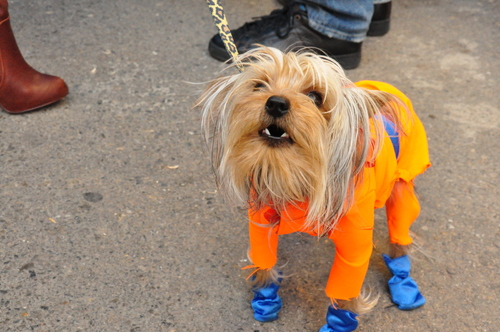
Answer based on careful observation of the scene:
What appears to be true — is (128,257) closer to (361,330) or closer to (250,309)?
(250,309)

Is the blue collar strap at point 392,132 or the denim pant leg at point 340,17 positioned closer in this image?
the blue collar strap at point 392,132

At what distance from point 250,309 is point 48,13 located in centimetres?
304

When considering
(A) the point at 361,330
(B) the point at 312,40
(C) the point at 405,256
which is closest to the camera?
(A) the point at 361,330

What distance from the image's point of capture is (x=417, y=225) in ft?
8.48

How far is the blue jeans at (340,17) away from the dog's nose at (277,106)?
7.11 feet

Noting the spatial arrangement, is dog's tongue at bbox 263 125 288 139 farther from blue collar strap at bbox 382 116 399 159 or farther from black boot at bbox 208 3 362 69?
black boot at bbox 208 3 362 69

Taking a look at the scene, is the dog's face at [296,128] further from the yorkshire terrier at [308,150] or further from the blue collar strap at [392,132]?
the blue collar strap at [392,132]

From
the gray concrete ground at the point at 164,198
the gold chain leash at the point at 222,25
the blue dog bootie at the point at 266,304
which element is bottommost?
A: the gray concrete ground at the point at 164,198

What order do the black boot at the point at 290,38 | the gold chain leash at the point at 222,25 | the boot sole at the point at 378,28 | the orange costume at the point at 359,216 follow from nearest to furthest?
the orange costume at the point at 359,216
the gold chain leash at the point at 222,25
the black boot at the point at 290,38
the boot sole at the point at 378,28

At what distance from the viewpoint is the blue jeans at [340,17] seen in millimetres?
3494

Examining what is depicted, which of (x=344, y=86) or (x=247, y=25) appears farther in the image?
(x=247, y=25)

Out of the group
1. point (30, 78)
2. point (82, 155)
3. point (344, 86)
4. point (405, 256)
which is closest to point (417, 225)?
point (405, 256)

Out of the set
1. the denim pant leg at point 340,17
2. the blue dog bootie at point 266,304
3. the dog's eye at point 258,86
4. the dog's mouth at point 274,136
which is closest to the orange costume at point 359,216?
the blue dog bootie at point 266,304

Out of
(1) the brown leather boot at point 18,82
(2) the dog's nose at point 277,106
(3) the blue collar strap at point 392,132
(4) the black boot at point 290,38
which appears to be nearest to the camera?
(2) the dog's nose at point 277,106
